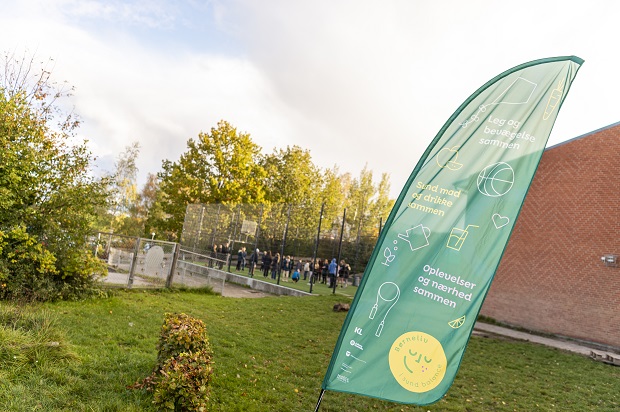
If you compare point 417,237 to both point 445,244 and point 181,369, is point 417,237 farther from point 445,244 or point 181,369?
point 181,369

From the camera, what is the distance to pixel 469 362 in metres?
10.3

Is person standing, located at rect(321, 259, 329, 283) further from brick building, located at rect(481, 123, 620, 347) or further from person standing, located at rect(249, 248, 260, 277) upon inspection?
brick building, located at rect(481, 123, 620, 347)

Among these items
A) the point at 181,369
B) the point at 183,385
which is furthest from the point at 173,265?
the point at 183,385

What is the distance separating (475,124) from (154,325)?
24.2 feet

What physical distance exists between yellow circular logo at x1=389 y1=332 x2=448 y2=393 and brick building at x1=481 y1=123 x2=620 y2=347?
49.4 ft

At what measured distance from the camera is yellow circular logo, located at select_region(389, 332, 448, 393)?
147 inches

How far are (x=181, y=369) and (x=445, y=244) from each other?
3.03 m

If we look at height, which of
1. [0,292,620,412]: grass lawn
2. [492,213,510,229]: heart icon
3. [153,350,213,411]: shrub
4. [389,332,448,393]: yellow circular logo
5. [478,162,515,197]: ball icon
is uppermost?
[478,162,515,197]: ball icon

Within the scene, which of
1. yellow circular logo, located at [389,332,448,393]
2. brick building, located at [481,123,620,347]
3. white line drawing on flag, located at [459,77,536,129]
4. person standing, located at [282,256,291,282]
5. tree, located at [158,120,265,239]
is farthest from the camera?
tree, located at [158,120,265,239]

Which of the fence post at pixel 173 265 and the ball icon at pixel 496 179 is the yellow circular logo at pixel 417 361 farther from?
the fence post at pixel 173 265

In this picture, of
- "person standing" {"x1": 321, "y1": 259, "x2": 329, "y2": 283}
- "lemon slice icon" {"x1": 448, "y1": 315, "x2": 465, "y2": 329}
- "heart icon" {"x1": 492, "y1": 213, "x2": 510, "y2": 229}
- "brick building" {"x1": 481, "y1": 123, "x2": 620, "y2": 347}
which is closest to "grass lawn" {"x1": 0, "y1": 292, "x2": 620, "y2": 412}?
"lemon slice icon" {"x1": 448, "y1": 315, "x2": 465, "y2": 329}

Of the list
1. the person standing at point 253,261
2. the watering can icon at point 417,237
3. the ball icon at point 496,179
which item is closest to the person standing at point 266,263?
the person standing at point 253,261

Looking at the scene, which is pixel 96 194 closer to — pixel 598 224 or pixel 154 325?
pixel 154 325

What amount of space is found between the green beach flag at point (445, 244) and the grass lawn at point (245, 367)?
8.04 ft
